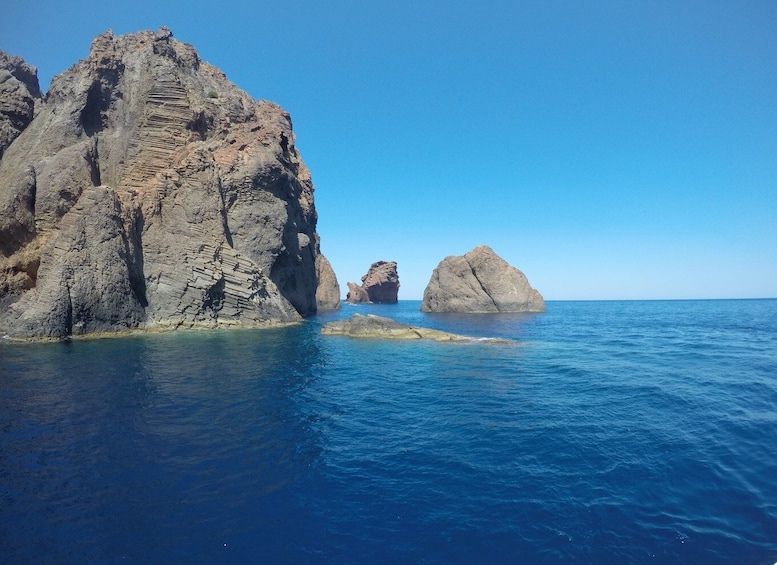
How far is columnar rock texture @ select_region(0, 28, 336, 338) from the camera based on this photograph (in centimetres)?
4388

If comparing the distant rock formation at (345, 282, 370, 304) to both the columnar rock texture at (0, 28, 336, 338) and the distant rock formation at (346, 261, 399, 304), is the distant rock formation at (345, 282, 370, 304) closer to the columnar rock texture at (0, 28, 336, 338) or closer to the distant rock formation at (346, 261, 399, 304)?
the distant rock formation at (346, 261, 399, 304)

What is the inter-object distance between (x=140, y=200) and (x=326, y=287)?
7680 cm

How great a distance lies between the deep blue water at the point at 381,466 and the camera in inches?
382

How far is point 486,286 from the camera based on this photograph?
106438 millimetres

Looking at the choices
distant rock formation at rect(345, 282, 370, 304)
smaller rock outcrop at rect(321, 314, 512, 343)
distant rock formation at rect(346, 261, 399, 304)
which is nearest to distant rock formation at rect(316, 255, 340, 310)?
distant rock formation at rect(346, 261, 399, 304)

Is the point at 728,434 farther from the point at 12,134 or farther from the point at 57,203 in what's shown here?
the point at 12,134

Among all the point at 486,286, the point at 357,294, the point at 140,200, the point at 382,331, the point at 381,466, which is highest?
the point at 140,200

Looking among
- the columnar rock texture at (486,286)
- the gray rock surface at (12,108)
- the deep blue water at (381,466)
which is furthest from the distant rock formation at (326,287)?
the deep blue water at (381,466)

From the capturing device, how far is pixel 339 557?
30.3 ft

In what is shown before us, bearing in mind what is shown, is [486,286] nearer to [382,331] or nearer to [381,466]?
[382,331]

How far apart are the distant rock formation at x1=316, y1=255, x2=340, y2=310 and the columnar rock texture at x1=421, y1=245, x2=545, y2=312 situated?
37317 millimetres

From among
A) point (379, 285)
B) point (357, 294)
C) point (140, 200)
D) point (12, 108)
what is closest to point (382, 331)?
point (140, 200)

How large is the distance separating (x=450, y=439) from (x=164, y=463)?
11002mm

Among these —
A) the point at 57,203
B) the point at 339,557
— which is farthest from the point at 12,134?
the point at 339,557
